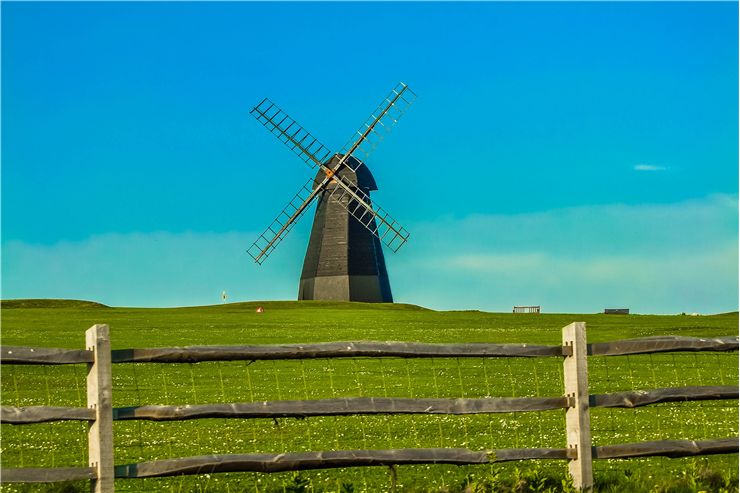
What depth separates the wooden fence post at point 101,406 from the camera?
10828 millimetres

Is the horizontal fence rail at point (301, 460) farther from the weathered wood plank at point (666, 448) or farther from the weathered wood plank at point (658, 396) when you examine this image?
the weathered wood plank at point (658, 396)

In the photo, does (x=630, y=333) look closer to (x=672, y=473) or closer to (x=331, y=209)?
(x=331, y=209)

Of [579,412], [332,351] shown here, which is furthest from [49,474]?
[579,412]

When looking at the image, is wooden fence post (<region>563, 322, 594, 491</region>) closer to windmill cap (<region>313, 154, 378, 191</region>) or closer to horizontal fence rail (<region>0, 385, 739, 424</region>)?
horizontal fence rail (<region>0, 385, 739, 424</region>)

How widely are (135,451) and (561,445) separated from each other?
6.97 meters

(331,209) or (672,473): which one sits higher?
(331,209)

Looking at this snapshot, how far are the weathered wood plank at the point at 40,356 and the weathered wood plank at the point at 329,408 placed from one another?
0.72 metres

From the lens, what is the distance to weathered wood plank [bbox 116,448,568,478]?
1114 centimetres

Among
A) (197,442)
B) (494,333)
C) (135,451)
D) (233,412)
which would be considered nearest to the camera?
(233,412)

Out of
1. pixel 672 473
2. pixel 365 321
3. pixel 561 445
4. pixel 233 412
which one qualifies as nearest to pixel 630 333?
pixel 365 321

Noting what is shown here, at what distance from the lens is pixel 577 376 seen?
38.7 feet

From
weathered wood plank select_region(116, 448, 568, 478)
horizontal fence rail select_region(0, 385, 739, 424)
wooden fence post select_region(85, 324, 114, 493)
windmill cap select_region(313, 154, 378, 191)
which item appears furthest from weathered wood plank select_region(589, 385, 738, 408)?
windmill cap select_region(313, 154, 378, 191)

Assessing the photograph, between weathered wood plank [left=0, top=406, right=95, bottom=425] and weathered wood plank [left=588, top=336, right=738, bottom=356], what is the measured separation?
5923 millimetres

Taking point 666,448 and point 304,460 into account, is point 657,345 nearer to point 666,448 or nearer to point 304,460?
point 666,448
